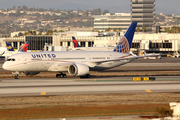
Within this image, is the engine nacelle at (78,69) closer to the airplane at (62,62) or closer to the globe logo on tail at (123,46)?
the airplane at (62,62)

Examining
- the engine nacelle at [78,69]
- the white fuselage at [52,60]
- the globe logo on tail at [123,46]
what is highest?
the globe logo on tail at [123,46]

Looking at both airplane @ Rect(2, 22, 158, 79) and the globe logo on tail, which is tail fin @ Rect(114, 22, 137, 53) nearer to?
the globe logo on tail

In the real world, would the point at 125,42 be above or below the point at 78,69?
above

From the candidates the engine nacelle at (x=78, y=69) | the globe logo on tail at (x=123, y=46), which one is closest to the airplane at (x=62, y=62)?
the engine nacelle at (x=78, y=69)

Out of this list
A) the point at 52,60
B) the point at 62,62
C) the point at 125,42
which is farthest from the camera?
the point at 125,42

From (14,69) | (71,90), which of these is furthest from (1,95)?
(14,69)

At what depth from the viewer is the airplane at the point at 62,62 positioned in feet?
145

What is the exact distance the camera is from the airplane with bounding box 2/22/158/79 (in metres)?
44.2

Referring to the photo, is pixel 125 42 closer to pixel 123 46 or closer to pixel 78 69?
pixel 123 46

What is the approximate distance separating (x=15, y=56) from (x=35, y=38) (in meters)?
156

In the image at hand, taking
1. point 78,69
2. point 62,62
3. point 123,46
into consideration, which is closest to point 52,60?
point 62,62

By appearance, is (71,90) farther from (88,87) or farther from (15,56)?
(15,56)

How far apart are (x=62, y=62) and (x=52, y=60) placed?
157cm

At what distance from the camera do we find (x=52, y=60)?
4606 centimetres
